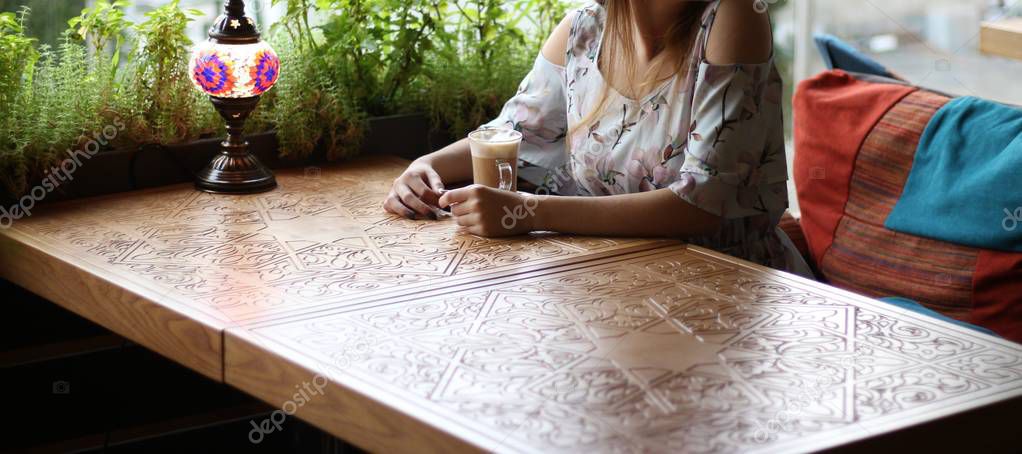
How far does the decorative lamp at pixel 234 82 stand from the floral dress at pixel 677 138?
537 mm

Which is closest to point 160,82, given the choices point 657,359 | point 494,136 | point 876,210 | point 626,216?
point 494,136

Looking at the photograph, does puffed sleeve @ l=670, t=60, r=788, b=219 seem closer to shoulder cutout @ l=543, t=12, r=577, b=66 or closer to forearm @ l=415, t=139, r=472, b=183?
shoulder cutout @ l=543, t=12, r=577, b=66

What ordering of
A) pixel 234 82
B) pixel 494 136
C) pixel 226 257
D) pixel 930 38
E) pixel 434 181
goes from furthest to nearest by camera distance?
pixel 930 38, pixel 234 82, pixel 434 181, pixel 494 136, pixel 226 257

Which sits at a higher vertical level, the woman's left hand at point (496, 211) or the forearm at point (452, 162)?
the forearm at point (452, 162)

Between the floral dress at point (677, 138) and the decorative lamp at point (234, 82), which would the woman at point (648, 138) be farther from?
the decorative lamp at point (234, 82)

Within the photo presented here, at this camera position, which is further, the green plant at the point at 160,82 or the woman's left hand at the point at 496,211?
the green plant at the point at 160,82

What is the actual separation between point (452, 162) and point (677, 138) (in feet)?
1.68

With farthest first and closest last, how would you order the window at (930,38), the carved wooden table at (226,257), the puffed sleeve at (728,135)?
the window at (930,38) < the puffed sleeve at (728,135) < the carved wooden table at (226,257)

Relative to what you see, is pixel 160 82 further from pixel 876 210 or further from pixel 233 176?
pixel 876 210

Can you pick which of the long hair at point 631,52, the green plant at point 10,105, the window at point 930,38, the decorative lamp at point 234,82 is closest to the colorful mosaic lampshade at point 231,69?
the decorative lamp at point 234,82

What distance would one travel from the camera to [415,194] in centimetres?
208

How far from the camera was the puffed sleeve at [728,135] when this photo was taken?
73.6 inches

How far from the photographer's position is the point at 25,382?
226 centimetres

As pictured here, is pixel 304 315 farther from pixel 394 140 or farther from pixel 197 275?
pixel 394 140
